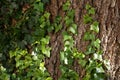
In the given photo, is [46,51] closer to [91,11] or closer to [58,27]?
[58,27]

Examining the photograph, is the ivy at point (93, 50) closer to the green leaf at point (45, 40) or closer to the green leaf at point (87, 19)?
the green leaf at point (87, 19)

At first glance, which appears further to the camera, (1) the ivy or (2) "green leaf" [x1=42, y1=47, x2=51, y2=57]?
(2) "green leaf" [x1=42, y1=47, x2=51, y2=57]

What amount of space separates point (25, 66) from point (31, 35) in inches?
11.4

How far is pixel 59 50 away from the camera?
89.0 inches

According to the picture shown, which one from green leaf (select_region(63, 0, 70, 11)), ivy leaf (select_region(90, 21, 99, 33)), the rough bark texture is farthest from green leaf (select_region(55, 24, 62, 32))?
ivy leaf (select_region(90, 21, 99, 33))

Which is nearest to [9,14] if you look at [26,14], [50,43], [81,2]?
[26,14]

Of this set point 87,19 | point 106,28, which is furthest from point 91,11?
point 106,28

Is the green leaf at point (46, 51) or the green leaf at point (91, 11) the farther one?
the green leaf at point (46, 51)

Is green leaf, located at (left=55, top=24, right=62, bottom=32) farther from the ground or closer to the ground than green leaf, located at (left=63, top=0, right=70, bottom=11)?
closer to the ground

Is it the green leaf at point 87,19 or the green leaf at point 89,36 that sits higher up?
the green leaf at point 87,19

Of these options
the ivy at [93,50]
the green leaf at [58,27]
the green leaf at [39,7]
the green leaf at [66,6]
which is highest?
the green leaf at [39,7]

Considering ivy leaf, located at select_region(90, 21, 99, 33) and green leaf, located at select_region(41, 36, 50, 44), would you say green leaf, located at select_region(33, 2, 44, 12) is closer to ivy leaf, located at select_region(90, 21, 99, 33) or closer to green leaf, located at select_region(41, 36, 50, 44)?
green leaf, located at select_region(41, 36, 50, 44)

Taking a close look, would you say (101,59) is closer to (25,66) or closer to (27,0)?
(25,66)

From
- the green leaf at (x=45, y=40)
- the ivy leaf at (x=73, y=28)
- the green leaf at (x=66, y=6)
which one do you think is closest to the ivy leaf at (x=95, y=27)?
the ivy leaf at (x=73, y=28)
